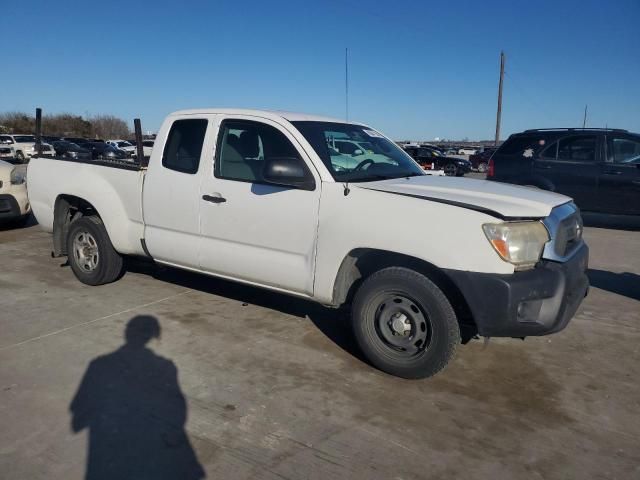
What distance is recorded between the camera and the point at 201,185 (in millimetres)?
4539

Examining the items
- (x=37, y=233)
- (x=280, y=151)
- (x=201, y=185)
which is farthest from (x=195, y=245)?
(x=37, y=233)

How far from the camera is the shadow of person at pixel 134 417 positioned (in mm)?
2684

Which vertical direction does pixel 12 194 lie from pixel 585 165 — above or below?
below

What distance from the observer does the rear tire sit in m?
5.52

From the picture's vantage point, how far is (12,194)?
855cm

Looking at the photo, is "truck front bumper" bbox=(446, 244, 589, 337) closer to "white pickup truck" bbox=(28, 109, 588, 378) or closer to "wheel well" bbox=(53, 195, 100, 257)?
"white pickup truck" bbox=(28, 109, 588, 378)

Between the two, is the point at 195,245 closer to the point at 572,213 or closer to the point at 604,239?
the point at 572,213

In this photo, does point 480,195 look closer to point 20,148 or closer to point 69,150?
point 20,148

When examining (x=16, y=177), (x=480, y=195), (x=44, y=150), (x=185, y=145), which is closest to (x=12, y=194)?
(x=16, y=177)

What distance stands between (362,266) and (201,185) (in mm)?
1608

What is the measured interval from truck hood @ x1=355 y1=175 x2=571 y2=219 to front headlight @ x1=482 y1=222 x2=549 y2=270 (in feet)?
0.23

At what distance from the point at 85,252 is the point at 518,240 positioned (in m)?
4.55

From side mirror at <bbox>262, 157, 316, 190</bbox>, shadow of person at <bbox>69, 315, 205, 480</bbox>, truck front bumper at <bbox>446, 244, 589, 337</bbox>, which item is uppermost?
side mirror at <bbox>262, 157, 316, 190</bbox>

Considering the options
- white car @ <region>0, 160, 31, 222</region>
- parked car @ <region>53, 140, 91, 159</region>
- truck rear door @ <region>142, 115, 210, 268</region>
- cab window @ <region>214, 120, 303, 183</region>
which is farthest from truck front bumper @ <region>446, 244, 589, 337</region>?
parked car @ <region>53, 140, 91, 159</region>
